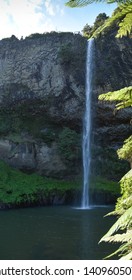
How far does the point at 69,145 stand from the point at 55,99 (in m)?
3.61

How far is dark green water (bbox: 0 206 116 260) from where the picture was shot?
9930 mm

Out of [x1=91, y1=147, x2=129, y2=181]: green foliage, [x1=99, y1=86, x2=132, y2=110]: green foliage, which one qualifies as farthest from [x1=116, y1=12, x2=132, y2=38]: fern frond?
[x1=91, y1=147, x2=129, y2=181]: green foliage

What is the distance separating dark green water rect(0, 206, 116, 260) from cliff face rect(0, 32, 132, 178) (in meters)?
7.66

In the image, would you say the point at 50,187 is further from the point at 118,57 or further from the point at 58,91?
the point at 118,57

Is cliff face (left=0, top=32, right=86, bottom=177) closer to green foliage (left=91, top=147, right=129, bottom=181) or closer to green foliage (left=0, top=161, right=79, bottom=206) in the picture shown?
green foliage (left=0, top=161, right=79, bottom=206)

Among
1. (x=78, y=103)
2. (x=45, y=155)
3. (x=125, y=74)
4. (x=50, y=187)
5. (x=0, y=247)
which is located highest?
(x=125, y=74)

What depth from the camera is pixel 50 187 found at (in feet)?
77.9

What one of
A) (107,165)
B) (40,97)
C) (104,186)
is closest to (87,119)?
(107,165)

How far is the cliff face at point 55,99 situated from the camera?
82.9 ft

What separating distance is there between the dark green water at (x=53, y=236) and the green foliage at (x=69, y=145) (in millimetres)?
7413

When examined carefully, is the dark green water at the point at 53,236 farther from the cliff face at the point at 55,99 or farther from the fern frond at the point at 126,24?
the fern frond at the point at 126,24

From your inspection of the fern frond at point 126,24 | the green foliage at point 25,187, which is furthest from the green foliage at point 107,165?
the fern frond at point 126,24

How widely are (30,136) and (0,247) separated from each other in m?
15.9

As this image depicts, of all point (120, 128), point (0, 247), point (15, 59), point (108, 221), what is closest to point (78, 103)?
point (120, 128)
